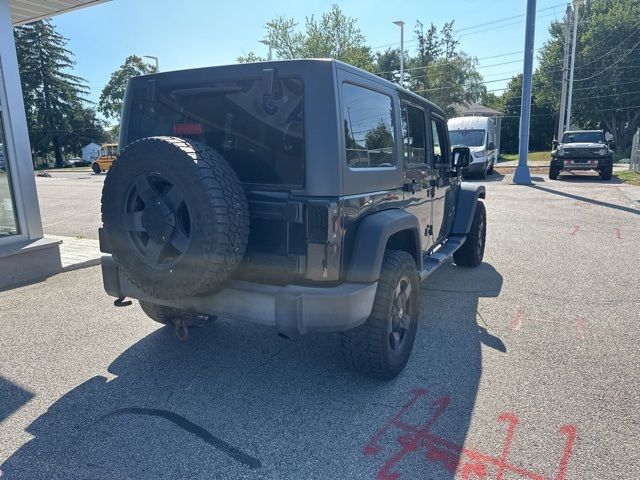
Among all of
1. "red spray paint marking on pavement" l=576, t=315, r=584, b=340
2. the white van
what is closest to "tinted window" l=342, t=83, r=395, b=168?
"red spray paint marking on pavement" l=576, t=315, r=584, b=340

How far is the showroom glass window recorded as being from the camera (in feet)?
19.7

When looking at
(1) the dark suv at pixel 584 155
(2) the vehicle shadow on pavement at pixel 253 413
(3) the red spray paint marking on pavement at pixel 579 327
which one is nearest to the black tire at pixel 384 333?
(2) the vehicle shadow on pavement at pixel 253 413

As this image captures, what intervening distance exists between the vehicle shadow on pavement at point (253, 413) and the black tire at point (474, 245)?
217cm

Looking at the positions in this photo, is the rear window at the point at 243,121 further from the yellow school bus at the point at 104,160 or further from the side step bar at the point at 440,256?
the yellow school bus at the point at 104,160

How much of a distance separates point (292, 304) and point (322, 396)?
818mm

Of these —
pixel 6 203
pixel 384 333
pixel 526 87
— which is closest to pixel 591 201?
pixel 526 87

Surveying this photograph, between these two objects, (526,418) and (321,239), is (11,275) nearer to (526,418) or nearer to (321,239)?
(321,239)

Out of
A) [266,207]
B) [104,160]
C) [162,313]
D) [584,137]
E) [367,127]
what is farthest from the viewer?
[104,160]

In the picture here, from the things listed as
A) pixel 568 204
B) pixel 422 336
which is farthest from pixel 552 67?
pixel 422 336

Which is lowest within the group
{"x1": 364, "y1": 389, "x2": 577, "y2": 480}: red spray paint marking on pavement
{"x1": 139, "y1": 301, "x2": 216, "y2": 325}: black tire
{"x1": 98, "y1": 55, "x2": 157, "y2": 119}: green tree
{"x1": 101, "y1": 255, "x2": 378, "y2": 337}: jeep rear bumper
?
{"x1": 364, "y1": 389, "x2": 577, "y2": 480}: red spray paint marking on pavement

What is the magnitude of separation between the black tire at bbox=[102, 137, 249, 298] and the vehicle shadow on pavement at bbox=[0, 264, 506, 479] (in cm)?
81

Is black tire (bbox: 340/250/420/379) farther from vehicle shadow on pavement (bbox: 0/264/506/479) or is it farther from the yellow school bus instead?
the yellow school bus

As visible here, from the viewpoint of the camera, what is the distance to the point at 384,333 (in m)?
3.06

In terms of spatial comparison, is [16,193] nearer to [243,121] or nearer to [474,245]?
[243,121]
